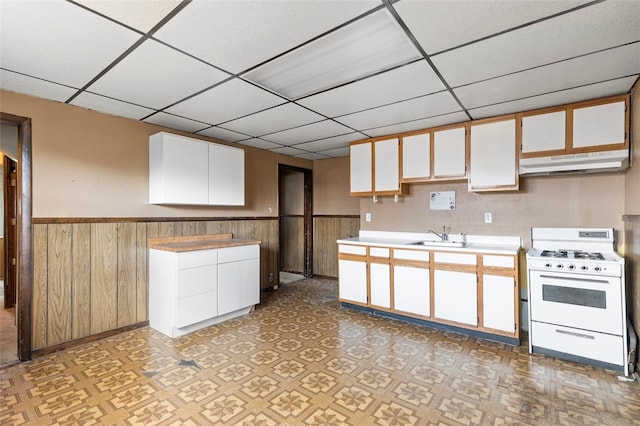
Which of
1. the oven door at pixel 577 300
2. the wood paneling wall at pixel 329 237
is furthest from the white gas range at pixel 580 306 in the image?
the wood paneling wall at pixel 329 237

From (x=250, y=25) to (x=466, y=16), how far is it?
3.98ft

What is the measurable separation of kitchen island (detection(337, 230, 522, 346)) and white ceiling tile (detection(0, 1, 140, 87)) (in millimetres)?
3171

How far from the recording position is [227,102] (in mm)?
3016

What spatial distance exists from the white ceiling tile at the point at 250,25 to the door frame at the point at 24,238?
1.95 meters

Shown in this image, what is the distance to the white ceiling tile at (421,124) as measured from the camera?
349cm

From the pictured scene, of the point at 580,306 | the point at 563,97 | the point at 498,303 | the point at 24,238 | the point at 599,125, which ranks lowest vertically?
the point at 498,303

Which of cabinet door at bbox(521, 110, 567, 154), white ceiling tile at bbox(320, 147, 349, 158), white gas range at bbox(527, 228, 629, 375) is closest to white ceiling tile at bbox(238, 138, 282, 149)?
white ceiling tile at bbox(320, 147, 349, 158)

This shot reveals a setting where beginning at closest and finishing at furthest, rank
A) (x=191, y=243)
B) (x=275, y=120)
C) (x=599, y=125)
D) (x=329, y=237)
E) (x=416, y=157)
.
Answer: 1. (x=599, y=125)
2. (x=275, y=120)
3. (x=191, y=243)
4. (x=416, y=157)
5. (x=329, y=237)

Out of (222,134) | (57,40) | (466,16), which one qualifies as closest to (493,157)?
(466,16)

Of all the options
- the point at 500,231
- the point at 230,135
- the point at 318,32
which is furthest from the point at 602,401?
the point at 230,135

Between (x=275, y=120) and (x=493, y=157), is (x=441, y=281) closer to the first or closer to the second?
(x=493, y=157)

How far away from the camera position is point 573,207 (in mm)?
3256

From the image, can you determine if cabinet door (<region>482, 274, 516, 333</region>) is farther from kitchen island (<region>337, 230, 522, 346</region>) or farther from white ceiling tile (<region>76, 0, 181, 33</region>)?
white ceiling tile (<region>76, 0, 181, 33</region>)

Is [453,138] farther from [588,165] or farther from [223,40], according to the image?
[223,40]
